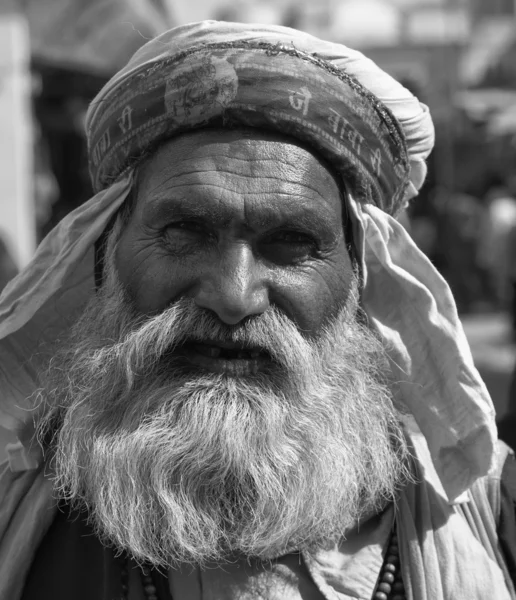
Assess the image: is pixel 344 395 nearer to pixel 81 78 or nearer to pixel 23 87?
pixel 23 87

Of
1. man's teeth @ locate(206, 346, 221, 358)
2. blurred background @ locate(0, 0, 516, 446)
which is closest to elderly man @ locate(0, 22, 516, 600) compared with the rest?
man's teeth @ locate(206, 346, 221, 358)

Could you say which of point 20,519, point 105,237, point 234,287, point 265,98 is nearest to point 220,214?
point 234,287

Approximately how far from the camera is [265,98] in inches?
89.0

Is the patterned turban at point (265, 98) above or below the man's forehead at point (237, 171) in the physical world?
above

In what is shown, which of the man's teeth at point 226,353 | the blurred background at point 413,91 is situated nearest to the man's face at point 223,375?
the man's teeth at point 226,353

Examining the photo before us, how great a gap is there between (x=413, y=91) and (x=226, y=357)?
9071 mm

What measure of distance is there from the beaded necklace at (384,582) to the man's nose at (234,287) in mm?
630

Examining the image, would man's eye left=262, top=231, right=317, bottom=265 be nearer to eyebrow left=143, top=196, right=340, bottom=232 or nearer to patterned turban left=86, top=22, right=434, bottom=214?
eyebrow left=143, top=196, right=340, bottom=232

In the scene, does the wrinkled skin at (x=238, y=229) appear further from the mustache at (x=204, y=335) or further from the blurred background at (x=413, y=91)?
the blurred background at (x=413, y=91)

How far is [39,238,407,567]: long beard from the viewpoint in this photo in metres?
2.22

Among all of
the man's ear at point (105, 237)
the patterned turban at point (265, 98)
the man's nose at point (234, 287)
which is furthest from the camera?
the man's ear at point (105, 237)

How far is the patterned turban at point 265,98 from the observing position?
2271 millimetres

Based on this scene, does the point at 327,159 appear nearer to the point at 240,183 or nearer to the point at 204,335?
the point at 240,183

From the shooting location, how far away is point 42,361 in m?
2.60
